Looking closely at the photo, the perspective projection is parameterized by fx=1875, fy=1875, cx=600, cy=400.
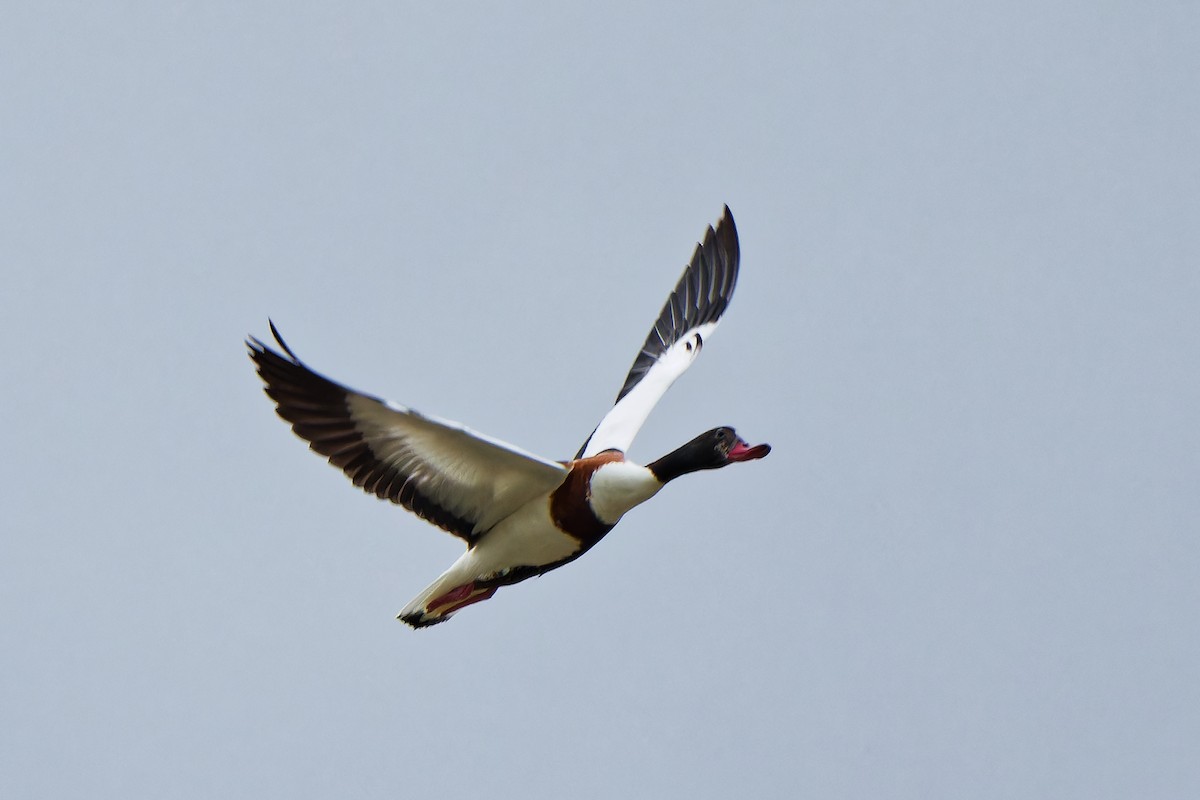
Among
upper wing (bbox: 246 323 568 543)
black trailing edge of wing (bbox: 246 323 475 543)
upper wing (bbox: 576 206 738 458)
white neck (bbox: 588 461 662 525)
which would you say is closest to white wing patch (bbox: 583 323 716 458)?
upper wing (bbox: 576 206 738 458)

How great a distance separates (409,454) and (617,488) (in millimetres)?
1086

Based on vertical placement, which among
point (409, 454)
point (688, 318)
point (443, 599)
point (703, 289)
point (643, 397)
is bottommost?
point (443, 599)

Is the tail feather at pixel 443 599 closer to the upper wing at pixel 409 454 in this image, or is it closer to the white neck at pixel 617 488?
the upper wing at pixel 409 454

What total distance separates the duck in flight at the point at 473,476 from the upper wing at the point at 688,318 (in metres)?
0.93

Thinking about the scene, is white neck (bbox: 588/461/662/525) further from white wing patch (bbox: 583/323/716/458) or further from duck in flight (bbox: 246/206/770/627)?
white wing patch (bbox: 583/323/716/458)

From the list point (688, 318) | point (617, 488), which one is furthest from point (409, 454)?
point (688, 318)

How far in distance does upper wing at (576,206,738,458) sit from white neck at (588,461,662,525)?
1455 mm

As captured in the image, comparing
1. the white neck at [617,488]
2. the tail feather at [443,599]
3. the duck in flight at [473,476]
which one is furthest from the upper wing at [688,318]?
the tail feather at [443,599]

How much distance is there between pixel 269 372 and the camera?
881 centimetres

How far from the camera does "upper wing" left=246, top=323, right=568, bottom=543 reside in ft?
28.9

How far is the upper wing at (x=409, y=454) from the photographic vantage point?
880 centimetres

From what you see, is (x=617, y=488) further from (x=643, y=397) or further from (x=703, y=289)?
(x=703, y=289)

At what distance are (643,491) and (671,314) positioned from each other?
2.68 meters

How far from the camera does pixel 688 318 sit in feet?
39.4
